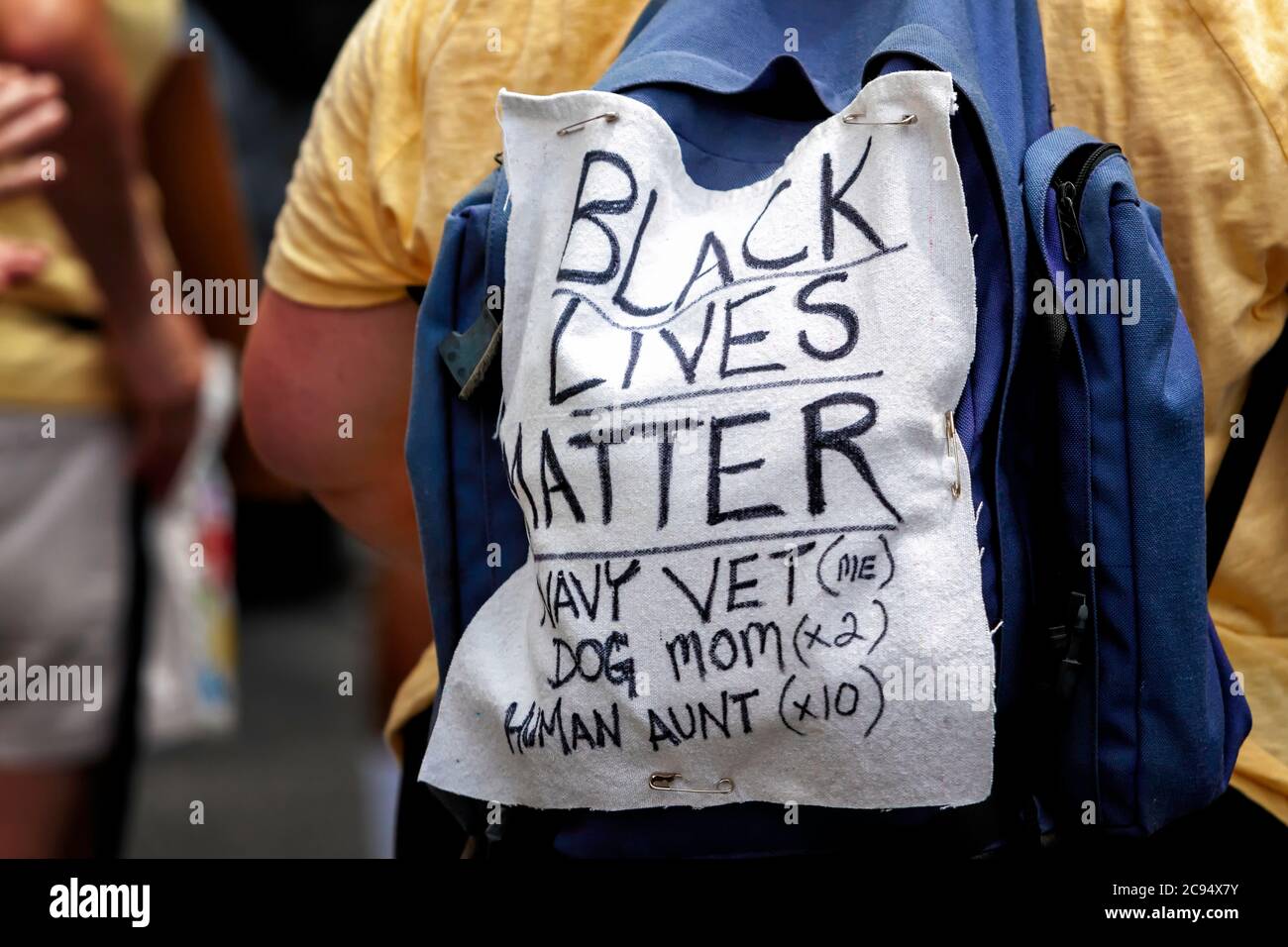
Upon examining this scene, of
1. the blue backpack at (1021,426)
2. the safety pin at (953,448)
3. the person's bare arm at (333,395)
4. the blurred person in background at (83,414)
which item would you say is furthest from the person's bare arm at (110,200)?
the safety pin at (953,448)

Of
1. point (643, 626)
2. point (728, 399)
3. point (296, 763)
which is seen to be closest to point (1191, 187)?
point (728, 399)

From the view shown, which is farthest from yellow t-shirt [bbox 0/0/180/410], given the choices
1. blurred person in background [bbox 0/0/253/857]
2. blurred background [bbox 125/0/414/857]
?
blurred background [bbox 125/0/414/857]

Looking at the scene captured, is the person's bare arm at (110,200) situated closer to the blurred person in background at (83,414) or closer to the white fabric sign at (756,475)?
the blurred person in background at (83,414)

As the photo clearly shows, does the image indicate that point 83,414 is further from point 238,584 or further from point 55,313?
point 238,584

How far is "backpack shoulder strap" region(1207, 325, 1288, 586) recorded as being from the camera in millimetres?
1259

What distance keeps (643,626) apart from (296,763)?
10.4ft

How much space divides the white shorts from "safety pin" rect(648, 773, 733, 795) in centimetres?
148

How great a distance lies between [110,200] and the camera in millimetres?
2268

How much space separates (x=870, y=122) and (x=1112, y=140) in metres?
0.26

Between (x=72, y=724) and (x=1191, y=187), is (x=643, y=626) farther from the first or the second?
(x=72, y=724)
